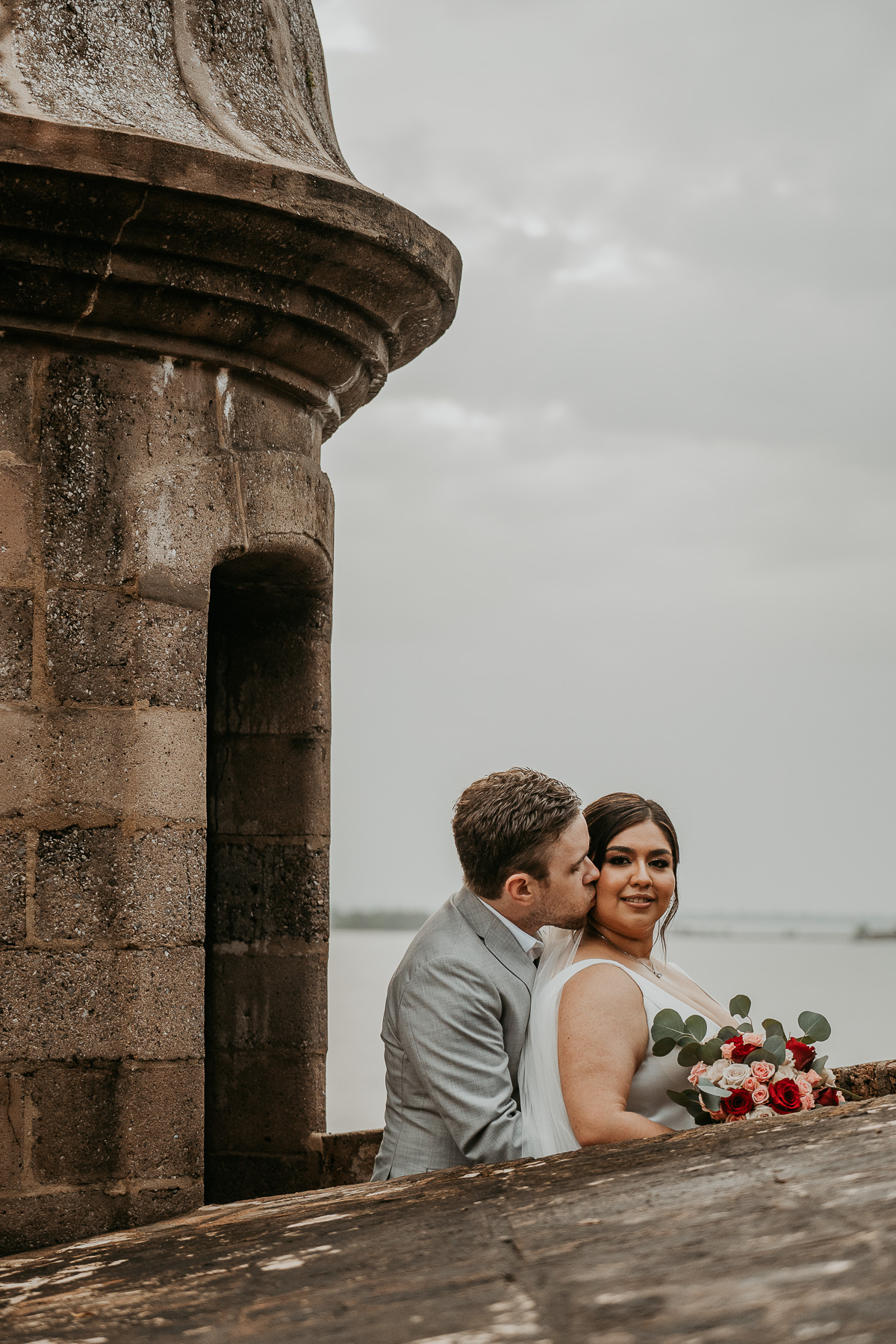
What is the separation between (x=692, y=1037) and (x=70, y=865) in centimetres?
129

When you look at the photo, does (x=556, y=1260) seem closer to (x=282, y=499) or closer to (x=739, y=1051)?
(x=739, y=1051)

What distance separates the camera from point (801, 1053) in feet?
8.24

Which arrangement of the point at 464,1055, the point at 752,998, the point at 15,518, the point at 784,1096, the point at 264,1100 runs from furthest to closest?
the point at 752,998, the point at 264,1100, the point at 15,518, the point at 464,1055, the point at 784,1096

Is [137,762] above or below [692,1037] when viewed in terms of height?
above

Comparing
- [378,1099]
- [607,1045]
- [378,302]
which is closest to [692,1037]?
[607,1045]

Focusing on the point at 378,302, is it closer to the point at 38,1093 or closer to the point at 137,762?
the point at 137,762

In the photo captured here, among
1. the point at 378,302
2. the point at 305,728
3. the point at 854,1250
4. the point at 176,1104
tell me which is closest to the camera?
the point at 854,1250

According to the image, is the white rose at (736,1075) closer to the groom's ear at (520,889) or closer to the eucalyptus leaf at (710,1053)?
the eucalyptus leaf at (710,1053)

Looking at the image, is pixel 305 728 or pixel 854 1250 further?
pixel 305 728

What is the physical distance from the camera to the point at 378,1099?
15.1 metres

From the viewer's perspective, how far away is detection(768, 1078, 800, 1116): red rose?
7.58 ft

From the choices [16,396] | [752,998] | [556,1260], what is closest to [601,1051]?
[556,1260]

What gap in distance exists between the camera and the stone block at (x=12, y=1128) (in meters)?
2.54

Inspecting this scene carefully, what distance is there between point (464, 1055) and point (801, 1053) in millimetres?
660
